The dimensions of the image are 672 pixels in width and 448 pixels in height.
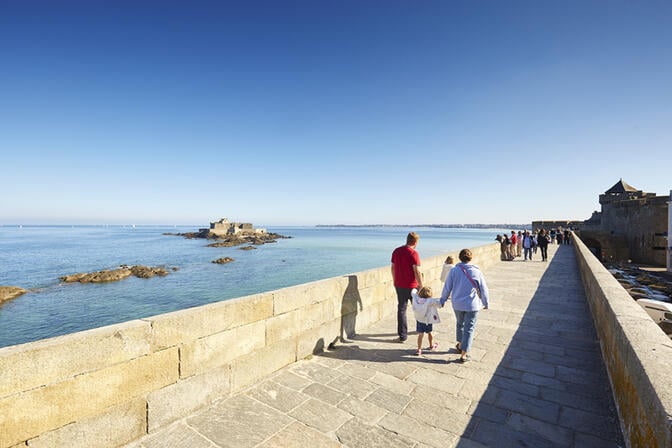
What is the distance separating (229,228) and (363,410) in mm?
93760

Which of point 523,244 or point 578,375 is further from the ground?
point 523,244

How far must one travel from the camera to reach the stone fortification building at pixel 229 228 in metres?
87.4

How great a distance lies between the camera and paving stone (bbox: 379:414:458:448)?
2.50 m

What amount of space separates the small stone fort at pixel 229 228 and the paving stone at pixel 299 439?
88841mm

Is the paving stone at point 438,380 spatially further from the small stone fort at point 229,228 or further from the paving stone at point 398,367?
the small stone fort at point 229,228

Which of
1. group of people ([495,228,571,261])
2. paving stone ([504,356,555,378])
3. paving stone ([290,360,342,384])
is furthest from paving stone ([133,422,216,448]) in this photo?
group of people ([495,228,571,261])

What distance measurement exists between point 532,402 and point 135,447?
3529 millimetres

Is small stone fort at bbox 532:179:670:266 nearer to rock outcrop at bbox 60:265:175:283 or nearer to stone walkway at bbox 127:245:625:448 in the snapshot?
stone walkway at bbox 127:245:625:448

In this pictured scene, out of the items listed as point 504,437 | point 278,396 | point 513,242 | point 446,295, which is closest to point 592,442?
point 504,437

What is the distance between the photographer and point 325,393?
3.20 meters

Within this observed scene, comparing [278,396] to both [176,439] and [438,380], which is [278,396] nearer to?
[176,439]

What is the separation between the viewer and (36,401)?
2.02 m

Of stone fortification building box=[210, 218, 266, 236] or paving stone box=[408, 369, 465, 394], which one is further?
stone fortification building box=[210, 218, 266, 236]

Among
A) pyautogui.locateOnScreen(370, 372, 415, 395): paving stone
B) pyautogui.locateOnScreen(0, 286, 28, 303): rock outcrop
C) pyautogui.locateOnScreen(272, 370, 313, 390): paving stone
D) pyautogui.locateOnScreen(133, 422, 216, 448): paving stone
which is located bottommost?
pyautogui.locateOnScreen(0, 286, 28, 303): rock outcrop
